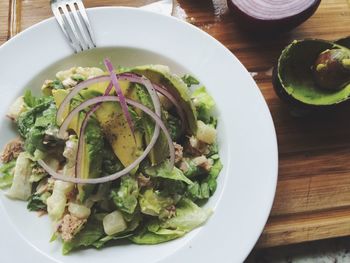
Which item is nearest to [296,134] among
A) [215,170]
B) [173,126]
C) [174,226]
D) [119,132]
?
[215,170]

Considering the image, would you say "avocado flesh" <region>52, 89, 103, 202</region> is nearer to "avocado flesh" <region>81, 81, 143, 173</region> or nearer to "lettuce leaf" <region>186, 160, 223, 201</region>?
"avocado flesh" <region>81, 81, 143, 173</region>

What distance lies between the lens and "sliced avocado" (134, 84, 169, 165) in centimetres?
152

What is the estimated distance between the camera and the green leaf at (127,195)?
1472 millimetres

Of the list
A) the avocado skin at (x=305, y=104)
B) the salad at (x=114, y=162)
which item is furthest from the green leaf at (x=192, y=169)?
the avocado skin at (x=305, y=104)

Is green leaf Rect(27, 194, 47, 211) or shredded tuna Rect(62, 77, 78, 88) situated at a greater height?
shredded tuna Rect(62, 77, 78, 88)

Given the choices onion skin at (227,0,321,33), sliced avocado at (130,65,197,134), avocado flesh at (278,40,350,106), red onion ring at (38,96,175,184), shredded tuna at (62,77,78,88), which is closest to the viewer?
red onion ring at (38,96,175,184)

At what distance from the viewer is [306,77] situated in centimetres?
189

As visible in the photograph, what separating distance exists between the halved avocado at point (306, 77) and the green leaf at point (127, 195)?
2.36 feet

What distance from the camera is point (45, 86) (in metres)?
1.72

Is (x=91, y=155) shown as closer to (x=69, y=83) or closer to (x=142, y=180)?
(x=142, y=180)

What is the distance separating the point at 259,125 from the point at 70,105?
69 cm

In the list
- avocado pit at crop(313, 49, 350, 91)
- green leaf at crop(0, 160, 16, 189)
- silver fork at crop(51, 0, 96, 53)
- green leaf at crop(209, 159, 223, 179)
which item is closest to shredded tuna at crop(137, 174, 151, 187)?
green leaf at crop(209, 159, 223, 179)

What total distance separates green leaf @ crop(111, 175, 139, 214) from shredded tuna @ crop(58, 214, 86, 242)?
0.14 metres

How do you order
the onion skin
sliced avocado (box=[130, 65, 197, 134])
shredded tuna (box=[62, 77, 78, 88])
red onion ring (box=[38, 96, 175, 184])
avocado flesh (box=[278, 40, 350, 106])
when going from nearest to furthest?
red onion ring (box=[38, 96, 175, 184]) → sliced avocado (box=[130, 65, 197, 134]) → shredded tuna (box=[62, 77, 78, 88]) → avocado flesh (box=[278, 40, 350, 106]) → the onion skin
